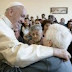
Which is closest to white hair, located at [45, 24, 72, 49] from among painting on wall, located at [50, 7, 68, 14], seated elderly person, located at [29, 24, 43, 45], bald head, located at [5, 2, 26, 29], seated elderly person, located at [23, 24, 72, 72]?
seated elderly person, located at [23, 24, 72, 72]

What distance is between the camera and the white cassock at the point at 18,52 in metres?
1.21

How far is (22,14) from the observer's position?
1.49 m

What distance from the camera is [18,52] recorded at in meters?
1.21

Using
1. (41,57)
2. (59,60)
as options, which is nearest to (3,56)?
(41,57)

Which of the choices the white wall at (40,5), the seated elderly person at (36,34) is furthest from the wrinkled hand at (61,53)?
the white wall at (40,5)

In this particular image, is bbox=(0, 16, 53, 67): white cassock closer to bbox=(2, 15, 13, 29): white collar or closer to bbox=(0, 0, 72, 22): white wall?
bbox=(2, 15, 13, 29): white collar

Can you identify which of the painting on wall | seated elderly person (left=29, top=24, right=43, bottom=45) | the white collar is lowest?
the painting on wall

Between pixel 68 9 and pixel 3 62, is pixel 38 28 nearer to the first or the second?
pixel 3 62

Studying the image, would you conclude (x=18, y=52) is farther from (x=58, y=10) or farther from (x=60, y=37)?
(x=58, y=10)

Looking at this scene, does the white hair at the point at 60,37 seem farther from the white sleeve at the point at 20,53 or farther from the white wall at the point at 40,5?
the white wall at the point at 40,5

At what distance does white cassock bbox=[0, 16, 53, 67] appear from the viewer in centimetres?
121

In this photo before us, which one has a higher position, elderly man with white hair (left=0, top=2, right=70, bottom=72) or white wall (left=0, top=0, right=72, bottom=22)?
elderly man with white hair (left=0, top=2, right=70, bottom=72)

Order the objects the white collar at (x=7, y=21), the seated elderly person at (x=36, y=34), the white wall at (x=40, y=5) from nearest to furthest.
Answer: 1. the white collar at (x=7, y=21)
2. the seated elderly person at (x=36, y=34)
3. the white wall at (x=40, y=5)

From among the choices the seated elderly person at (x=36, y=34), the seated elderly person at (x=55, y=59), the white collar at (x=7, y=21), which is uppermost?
the white collar at (x=7, y=21)
